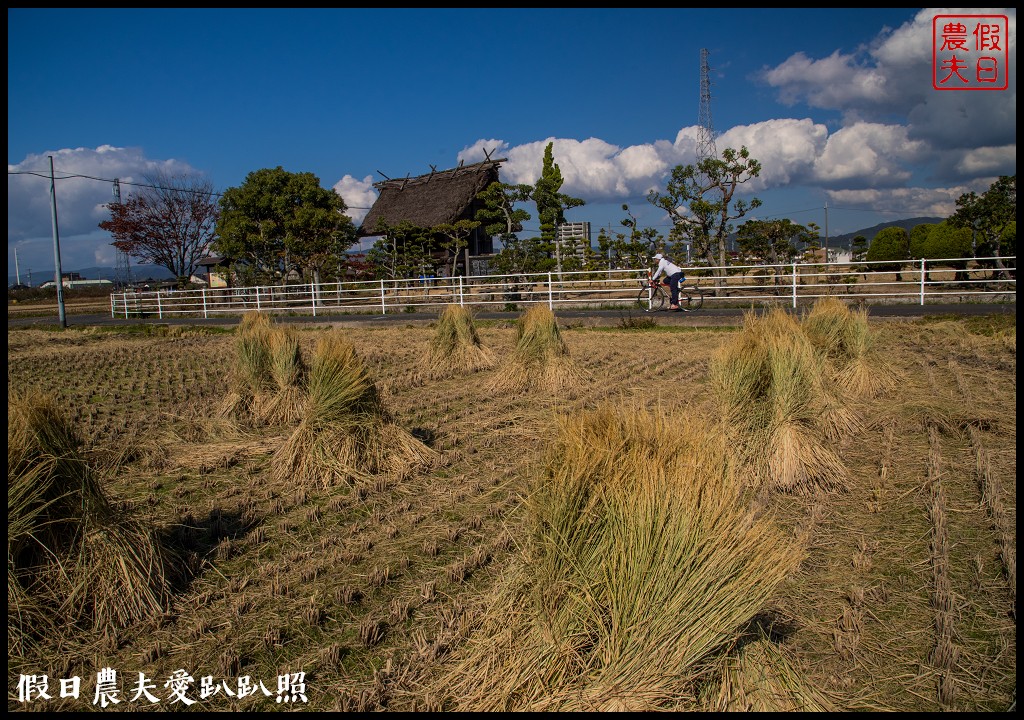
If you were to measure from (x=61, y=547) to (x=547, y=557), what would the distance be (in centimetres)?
229

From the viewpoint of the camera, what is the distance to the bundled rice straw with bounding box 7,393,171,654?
9.68 ft

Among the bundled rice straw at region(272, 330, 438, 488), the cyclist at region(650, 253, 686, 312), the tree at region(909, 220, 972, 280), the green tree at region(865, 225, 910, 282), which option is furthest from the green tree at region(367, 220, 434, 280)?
the bundled rice straw at region(272, 330, 438, 488)

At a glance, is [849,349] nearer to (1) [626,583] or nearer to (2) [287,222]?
(1) [626,583]

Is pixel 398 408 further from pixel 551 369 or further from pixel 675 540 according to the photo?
pixel 675 540

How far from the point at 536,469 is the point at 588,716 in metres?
0.92

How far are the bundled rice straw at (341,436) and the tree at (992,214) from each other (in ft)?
55.2

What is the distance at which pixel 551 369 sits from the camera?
866 cm

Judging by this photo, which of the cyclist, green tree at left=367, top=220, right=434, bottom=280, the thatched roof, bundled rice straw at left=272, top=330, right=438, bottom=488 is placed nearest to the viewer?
bundled rice straw at left=272, top=330, right=438, bottom=488

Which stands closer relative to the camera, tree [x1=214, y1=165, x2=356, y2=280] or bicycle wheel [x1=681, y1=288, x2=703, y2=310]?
bicycle wheel [x1=681, y1=288, x2=703, y2=310]

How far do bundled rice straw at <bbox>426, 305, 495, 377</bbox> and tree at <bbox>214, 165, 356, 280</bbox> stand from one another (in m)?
17.1

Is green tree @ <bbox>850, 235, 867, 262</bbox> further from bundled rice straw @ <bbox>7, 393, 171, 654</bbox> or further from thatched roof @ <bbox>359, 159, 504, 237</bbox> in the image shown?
bundled rice straw @ <bbox>7, 393, 171, 654</bbox>

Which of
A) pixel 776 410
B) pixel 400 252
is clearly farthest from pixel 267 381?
pixel 400 252

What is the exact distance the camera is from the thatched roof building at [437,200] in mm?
29578

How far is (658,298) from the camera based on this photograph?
17.5 metres
